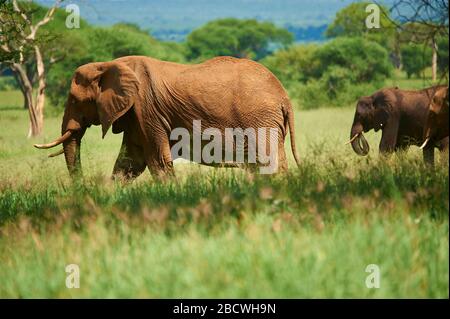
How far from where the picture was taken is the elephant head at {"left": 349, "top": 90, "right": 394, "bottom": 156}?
1216 centimetres

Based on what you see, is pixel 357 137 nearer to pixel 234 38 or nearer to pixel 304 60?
pixel 304 60

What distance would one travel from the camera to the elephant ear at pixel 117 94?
30.2ft

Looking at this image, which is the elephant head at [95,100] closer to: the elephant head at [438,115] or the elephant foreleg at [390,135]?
the elephant head at [438,115]

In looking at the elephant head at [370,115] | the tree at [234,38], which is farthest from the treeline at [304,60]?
the tree at [234,38]

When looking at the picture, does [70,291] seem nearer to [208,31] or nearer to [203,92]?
[203,92]

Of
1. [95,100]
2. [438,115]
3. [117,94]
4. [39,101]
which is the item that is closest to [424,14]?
[438,115]

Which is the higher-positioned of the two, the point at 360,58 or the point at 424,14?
the point at 424,14

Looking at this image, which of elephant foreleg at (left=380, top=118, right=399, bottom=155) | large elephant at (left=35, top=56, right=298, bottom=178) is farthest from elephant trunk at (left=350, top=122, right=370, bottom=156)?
large elephant at (left=35, top=56, right=298, bottom=178)

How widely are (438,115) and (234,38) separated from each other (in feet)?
236

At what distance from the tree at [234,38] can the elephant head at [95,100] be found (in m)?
58.2

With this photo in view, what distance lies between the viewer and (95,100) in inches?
374

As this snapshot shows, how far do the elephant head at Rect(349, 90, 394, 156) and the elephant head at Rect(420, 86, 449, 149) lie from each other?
4624 mm

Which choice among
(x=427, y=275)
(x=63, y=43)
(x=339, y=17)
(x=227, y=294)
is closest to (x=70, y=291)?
(x=227, y=294)
